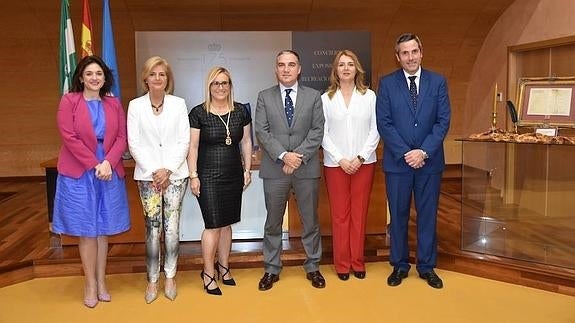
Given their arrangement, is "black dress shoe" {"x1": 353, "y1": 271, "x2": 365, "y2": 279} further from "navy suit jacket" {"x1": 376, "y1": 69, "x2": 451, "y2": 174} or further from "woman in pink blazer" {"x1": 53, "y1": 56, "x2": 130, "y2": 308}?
"woman in pink blazer" {"x1": 53, "y1": 56, "x2": 130, "y2": 308}

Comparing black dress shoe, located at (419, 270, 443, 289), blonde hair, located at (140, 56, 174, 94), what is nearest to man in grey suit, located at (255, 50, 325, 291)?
blonde hair, located at (140, 56, 174, 94)

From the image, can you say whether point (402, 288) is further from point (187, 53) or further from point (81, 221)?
point (187, 53)

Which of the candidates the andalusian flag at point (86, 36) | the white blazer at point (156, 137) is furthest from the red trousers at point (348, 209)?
the andalusian flag at point (86, 36)

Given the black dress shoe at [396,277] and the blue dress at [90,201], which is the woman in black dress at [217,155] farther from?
the black dress shoe at [396,277]

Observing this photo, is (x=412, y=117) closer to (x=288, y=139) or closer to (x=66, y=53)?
(x=288, y=139)

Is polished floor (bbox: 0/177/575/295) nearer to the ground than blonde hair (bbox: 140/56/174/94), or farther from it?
nearer to the ground

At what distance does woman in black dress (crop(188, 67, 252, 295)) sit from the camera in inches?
137

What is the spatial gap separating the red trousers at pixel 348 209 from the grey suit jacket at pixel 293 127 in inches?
9.4

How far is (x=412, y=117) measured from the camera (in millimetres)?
3609

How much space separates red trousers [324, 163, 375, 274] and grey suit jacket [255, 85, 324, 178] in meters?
0.24

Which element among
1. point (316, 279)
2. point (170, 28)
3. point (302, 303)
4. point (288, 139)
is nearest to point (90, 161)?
point (288, 139)

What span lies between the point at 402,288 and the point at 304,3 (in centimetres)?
455

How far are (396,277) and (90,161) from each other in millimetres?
2136

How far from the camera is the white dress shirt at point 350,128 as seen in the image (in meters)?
3.68
